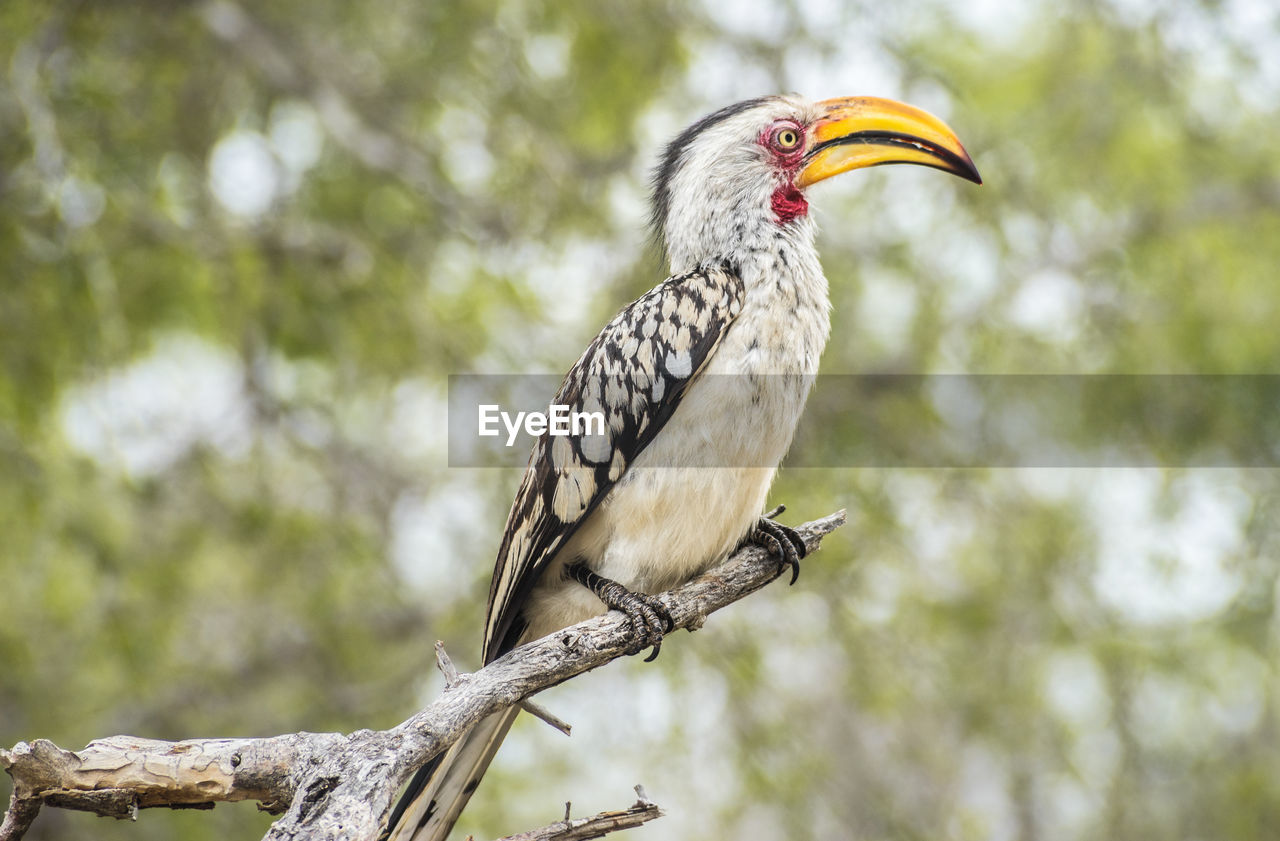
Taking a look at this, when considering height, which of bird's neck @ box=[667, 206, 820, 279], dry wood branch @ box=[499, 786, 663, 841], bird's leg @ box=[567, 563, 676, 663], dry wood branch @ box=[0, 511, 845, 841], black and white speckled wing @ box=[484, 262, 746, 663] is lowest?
dry wood branch @ box=[499, 786, 663, 841]

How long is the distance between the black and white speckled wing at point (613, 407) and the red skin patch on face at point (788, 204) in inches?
10.8

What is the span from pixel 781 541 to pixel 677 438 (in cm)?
41

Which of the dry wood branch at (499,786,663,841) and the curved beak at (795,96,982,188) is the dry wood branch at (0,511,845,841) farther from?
the curved beak at (795,96,982,188)

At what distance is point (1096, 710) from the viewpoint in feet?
21.4

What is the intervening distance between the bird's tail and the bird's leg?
1.18ft

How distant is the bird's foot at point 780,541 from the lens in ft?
9.49

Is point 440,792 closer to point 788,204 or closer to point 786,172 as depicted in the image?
point 788,204

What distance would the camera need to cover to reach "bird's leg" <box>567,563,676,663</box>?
99.3 inches

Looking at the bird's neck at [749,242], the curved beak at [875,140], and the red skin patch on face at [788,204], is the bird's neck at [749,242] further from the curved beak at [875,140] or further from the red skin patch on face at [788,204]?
the curved beak at [875,140]

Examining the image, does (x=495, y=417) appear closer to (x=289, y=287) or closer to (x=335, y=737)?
(x=289, y=287)

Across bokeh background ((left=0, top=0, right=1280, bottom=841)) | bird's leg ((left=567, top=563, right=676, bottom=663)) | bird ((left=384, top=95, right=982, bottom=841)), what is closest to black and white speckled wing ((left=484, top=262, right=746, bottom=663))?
bird ((left=384, top=95, right=982, bottom=841))

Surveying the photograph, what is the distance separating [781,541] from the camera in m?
2.90

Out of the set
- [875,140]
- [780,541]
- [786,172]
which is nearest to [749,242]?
[786,172]

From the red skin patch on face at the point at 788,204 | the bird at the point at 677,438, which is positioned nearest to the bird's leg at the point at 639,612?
the bird at the point at 677,438
